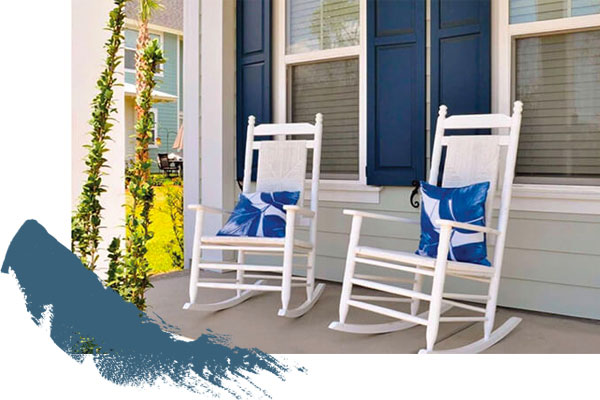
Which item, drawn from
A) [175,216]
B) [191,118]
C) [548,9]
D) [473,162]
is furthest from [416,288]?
[175,216]

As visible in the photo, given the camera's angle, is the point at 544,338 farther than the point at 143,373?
Yes

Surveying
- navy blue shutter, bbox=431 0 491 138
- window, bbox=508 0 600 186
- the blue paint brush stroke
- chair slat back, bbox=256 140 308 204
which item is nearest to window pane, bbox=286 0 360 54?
navy blue shutter, bbox=431 0 491 138

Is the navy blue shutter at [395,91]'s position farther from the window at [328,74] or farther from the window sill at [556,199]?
the window sill at [556,199]

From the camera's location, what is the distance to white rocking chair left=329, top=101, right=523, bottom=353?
8.30 ft

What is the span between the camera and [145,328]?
4.07 ft

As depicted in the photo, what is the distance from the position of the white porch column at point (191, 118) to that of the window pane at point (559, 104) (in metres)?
2.51

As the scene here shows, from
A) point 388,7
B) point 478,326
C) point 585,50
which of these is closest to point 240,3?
point 388,7

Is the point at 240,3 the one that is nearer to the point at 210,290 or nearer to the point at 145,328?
the point at 210,290

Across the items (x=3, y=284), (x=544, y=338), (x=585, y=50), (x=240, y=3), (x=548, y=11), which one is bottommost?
(x=544, y=338)

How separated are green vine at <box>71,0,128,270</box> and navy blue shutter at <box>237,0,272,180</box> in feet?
9.70

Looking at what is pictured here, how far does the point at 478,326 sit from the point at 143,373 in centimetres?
227

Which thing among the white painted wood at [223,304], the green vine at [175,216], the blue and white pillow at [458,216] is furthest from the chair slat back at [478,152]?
the green vine at [175,216]

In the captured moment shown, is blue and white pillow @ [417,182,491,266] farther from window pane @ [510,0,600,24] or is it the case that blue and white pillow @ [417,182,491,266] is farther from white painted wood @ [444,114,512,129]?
window pane @ [510,0,600,24]

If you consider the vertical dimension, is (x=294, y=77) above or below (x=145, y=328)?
above
